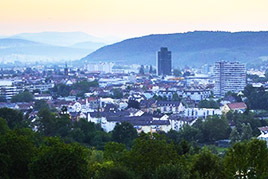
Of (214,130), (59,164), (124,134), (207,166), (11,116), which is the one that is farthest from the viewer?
(214,130)

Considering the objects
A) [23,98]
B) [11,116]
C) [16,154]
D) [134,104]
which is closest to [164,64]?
[23,98]

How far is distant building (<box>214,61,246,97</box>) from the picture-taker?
63.1 metres

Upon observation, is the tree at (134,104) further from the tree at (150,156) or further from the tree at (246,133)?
the tree at (150,156)

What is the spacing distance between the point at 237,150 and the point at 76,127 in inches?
634

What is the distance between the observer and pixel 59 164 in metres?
15.1

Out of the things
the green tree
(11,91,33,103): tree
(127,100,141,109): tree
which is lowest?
(11,91,33,103): tree

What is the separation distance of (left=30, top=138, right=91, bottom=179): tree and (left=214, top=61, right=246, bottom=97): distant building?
156ft

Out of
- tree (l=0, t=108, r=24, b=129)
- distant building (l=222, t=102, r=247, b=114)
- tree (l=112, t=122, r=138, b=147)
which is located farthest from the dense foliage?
distant building (l=222, t=102, r=247, b=114)

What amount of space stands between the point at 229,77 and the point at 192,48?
106 meters

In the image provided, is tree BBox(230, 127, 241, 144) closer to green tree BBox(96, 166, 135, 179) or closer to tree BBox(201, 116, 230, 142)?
tree BBox(201, 116, 230, 142)

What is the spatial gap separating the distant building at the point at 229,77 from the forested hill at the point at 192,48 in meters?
79.5

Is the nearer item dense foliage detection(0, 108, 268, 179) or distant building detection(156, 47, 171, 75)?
dense foliage detection(0, 108, 268, 179)

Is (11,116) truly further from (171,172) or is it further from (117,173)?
(171,172)

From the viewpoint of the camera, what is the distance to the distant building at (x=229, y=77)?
6312cm
